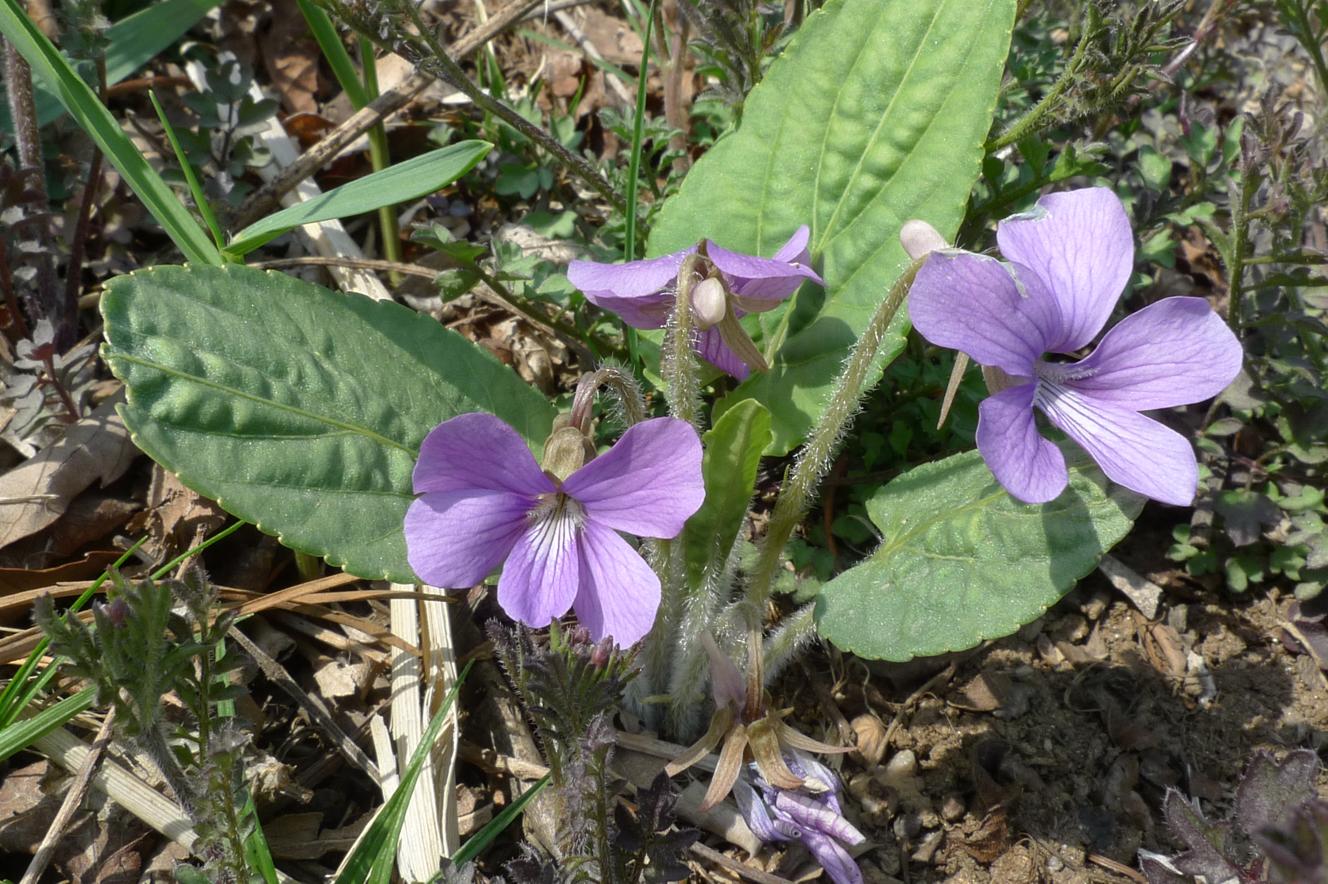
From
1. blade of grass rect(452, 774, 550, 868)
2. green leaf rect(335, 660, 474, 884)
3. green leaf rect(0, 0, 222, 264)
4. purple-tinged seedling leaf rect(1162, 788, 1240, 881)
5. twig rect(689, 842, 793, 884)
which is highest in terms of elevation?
green leaf rect(0, 0, 222, 264)

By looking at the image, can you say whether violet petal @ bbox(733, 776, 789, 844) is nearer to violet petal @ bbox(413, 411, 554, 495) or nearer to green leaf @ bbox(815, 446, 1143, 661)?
green leaf @ bbox(815, 446, 1143, 661)

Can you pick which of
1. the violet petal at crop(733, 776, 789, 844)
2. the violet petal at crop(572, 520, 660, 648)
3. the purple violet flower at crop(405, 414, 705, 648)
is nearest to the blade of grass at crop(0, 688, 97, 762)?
the purple violet flower at crop(405, 414, 705, 648)

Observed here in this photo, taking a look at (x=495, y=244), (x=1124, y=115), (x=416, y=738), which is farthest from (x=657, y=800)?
(x=1124, y=115)

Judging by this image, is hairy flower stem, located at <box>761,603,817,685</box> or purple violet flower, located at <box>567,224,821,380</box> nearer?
purple violet flower, located at <box>567,224,821,380</box>

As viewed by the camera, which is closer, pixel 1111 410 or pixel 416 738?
pixel 1111 410

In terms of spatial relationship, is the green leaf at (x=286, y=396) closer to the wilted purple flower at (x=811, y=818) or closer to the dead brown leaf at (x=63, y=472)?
the dead brown leaf at (x=63, y=472)

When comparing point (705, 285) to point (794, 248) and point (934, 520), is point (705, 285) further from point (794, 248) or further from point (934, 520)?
point (934, 520)

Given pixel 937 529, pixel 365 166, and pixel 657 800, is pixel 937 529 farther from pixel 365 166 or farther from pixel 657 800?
pixel 365 166
